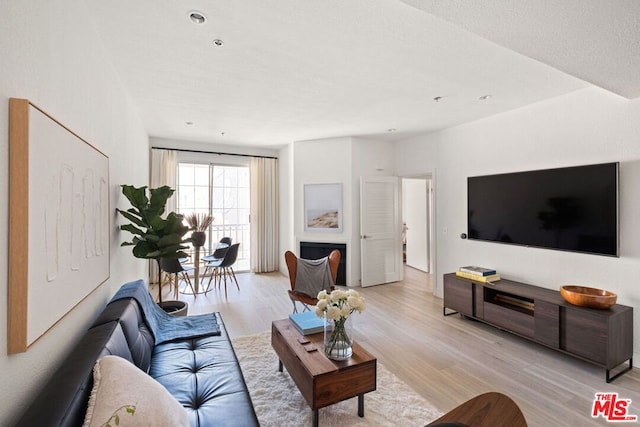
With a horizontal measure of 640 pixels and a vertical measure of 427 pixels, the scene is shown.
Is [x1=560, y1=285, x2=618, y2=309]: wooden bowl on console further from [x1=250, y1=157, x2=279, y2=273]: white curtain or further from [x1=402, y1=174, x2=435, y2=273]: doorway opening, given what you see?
[x1=250, y1=157, x2=279, y2=273]: white curtain

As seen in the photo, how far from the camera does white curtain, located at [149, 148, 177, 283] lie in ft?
16.9

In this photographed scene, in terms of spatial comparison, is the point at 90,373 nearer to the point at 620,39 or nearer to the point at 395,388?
the point at 395,388

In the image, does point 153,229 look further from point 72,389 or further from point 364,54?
point 364,54

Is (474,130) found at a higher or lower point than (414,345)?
higher

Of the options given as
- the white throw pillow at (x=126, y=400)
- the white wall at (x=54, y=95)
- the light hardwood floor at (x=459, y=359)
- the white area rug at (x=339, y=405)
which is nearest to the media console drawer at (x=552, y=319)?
the light hardwood floor at (x=459, y=359)

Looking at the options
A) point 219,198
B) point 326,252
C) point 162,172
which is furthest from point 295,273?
point 162,172

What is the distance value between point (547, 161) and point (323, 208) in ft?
10.8

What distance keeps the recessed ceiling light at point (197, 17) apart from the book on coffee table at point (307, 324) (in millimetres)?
2249

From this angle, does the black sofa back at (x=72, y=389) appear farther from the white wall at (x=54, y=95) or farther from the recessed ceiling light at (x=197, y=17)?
the recessed ceiling light at (x=197, y=17)

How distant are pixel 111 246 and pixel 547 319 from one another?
3890 millimetres

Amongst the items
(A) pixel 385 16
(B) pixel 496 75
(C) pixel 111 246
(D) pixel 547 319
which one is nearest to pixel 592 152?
(B) pixel 496 75

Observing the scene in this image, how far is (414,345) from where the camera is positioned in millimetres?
2922

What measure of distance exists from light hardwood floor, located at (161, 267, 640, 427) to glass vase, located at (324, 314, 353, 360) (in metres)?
0.81

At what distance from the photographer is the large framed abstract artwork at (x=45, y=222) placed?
3.16 feet
